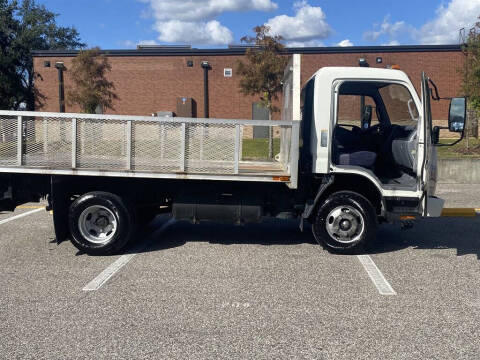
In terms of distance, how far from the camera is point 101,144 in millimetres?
6297

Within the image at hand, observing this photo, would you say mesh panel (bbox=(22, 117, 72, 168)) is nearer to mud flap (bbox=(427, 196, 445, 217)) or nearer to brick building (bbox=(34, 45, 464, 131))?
mud flap (bbox=(427, 196, 445, 217))

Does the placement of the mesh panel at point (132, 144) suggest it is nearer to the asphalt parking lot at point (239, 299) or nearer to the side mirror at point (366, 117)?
the asphalt parking lot at point (239, 299)

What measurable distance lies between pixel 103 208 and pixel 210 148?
1758 mm

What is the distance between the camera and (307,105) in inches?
266

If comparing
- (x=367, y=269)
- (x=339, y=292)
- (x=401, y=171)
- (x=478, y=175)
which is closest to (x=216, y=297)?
(x=339, y=292)

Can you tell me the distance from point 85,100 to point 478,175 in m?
20.5

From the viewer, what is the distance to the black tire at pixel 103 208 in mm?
6539

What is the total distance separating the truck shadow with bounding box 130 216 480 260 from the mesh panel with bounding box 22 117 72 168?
1.67 metres

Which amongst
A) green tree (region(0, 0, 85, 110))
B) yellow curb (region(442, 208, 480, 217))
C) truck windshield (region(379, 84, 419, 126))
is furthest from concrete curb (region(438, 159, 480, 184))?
green tree (region(0, 0, 85, 110))

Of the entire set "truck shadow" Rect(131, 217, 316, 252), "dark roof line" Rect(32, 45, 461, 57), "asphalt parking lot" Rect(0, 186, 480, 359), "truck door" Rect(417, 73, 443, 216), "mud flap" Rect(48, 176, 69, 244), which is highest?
"dark roof line" Rect(32, 45, 461, 57)

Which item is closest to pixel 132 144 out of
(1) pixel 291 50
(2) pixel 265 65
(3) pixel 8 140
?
(3) pixel 8 140

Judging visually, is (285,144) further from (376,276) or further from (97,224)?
(97,224)

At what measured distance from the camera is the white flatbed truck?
6242mm

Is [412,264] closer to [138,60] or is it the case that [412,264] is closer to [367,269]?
[367,269]
